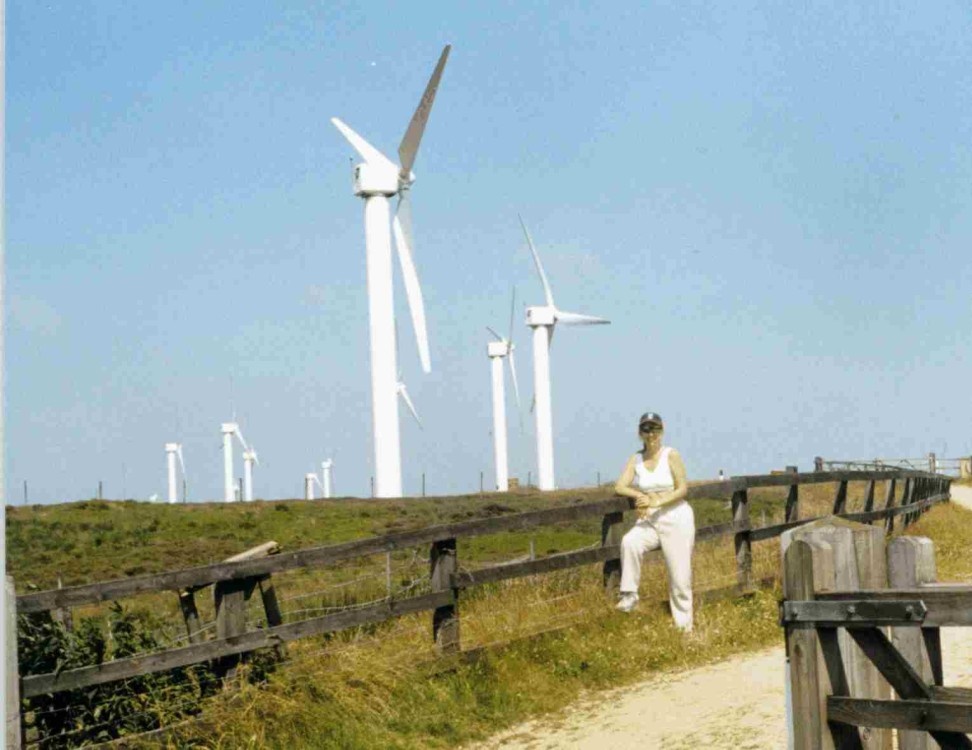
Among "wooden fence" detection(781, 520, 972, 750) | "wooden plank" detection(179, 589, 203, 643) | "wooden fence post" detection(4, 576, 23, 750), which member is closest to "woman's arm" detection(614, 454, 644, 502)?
"wooden plank" detection(179, 589, 203, 643)

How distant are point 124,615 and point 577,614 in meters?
3.95

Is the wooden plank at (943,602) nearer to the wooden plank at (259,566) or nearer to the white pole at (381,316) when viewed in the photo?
the wooden plank at (259,566)

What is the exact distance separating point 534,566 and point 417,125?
28.6 metres

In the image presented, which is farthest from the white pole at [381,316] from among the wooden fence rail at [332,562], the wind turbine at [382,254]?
the wooden fence rail at [332,562]

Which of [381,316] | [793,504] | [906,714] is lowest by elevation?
[906,714]

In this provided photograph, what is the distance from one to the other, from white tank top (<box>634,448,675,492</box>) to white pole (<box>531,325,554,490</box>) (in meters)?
48.4

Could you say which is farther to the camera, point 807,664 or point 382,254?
point 382,254

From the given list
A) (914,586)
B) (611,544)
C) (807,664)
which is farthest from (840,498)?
(807,664)

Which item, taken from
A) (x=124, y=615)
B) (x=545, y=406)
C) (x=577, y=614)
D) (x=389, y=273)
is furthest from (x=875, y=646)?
(x=545, y=406)

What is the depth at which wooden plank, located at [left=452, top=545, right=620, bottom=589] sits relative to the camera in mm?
10852

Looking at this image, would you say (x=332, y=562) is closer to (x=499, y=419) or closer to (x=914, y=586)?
(x=914, y=586)

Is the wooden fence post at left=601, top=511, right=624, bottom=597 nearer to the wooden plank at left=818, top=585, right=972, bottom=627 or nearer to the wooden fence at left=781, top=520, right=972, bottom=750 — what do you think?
the wooden fence at left=781, top=520, right=972, bottom=750

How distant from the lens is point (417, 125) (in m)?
39.0

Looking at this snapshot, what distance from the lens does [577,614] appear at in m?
12.0
